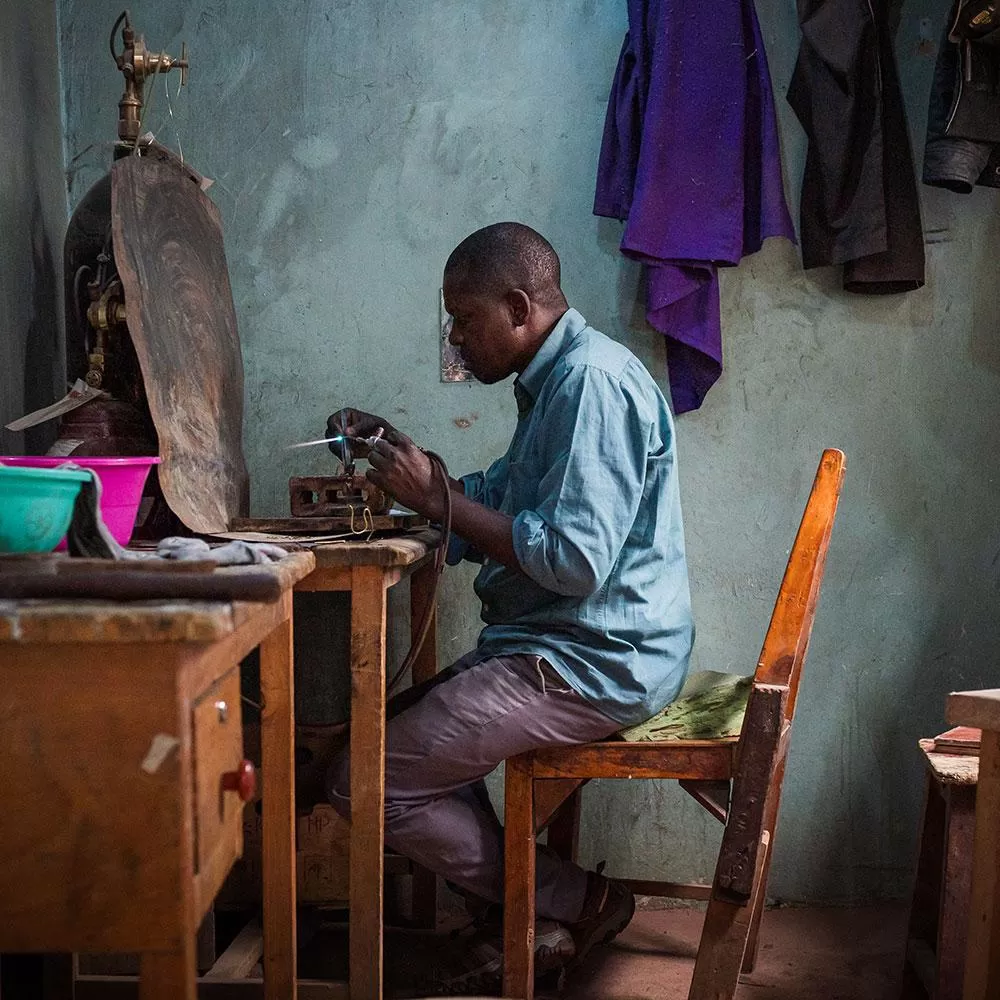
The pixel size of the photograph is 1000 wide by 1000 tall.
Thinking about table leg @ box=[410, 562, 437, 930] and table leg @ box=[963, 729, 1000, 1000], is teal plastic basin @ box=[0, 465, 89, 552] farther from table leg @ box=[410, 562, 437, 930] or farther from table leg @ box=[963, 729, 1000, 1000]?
table leg @ box=[410, 562, 437, 930]

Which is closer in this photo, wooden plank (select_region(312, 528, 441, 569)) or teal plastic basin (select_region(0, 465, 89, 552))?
teal plastic basin (select_region(0, 465, 89, 552))

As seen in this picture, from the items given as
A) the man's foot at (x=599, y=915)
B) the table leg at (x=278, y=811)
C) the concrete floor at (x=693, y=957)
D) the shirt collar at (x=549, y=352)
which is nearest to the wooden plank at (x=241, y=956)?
the concrete floor at (x=693, y=957)

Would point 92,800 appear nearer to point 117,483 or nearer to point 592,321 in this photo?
point 117,483

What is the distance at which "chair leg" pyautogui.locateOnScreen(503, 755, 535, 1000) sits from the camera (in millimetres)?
2111

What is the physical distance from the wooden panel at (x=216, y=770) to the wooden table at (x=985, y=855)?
933mm

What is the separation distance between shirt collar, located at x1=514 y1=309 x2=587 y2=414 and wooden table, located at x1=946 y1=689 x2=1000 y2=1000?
1.12 meters

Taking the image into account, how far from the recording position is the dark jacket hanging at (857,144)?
2578mm

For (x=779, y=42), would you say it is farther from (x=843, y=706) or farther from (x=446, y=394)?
(x=843, y=706)

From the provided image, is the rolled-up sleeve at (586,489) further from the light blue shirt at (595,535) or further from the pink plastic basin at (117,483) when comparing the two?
the pink plastic basin at (117,483)

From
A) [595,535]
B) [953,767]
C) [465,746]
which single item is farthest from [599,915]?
[595,535]

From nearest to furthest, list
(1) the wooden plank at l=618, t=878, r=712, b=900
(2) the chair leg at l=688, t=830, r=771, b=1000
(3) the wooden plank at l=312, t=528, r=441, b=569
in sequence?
(3) the wooden plank at l=312, t=528, r=441, b=569 → (2) the chair leg at l=688, t=830, r=771, b=1000 → (1) the wooden plank at l=618, t=878, r=712, b=900

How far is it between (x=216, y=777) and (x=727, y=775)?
3.67 ft

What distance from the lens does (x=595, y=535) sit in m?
1.99

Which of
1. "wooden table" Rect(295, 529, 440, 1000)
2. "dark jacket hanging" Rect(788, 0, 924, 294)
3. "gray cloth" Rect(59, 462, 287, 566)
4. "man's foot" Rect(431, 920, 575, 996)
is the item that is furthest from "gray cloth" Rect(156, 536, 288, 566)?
"dark jacket hanging" Rect(788, 0, 924, 294)
